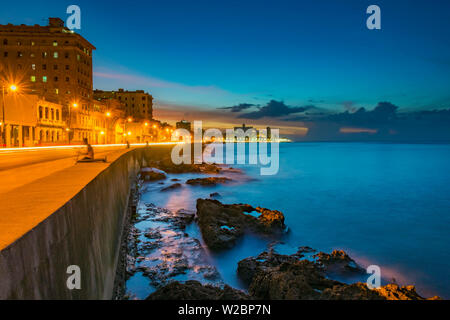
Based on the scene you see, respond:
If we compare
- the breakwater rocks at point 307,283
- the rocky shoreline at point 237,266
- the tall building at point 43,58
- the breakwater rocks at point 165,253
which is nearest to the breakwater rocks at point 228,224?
the rocky shoreline at point 237,266

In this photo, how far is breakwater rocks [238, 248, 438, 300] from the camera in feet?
25.3

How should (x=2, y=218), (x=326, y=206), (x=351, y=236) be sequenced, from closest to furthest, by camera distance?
(x=2, y=218)
(x=351, y=236)
(x=326, y=206)

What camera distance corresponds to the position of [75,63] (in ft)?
239

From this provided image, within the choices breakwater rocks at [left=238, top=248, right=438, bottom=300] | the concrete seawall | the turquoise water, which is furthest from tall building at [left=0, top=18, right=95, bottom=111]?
the concrete seawall

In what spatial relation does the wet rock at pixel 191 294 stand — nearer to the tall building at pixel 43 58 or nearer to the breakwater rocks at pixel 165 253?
the breakwater rocks at pixel 165 253

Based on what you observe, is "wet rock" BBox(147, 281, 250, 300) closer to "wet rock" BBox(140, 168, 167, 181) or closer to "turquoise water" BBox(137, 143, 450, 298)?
"turquoise water" BBox(137, 143, 450, 298)

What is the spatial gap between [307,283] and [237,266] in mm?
3967

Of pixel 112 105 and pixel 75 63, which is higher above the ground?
pixel 75 63

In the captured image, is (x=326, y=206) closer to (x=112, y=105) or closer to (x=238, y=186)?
(x=238, y=186)

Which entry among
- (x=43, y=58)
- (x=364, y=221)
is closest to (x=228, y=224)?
(x=364, y=221)

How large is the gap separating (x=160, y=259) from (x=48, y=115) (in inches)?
1778

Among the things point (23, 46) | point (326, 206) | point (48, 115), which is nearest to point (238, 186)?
point (326, 206)
